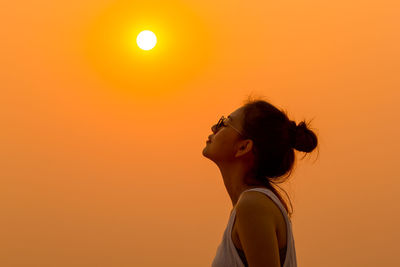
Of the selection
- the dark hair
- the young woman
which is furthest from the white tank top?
the dark hair

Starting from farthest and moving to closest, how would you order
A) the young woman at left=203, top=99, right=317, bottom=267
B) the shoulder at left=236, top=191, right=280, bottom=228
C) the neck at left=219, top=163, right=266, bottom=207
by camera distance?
the neck at left=219, top=163, right=266, bottom=207 → the young woman at left=203, top=99, right=317, bottom=267 → the shoulder at left=236, top=191, right=280, bottom=228

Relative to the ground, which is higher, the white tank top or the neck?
the neck

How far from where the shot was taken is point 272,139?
1285 mm

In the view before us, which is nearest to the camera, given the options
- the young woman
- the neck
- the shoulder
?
the shoulder

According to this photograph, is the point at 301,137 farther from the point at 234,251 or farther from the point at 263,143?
the point at 234,251

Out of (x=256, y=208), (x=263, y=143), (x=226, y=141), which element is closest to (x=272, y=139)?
(x=263, y=143)

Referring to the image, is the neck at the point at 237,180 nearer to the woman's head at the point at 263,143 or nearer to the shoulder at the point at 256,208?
the woman's head at the point at 263,143

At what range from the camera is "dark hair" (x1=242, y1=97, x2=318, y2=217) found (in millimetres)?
1285

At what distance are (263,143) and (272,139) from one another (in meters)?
0.03

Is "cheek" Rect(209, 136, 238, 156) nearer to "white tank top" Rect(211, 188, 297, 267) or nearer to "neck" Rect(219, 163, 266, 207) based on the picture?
"neck" Rect(219, 163, 266, 207)

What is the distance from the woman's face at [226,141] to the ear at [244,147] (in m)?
0.01

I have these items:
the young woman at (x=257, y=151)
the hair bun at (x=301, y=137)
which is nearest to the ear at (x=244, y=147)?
the young woman at (x=257, y=151)

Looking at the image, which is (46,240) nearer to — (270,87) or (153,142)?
(153,142)

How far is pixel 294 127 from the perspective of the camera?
132 centimetres
